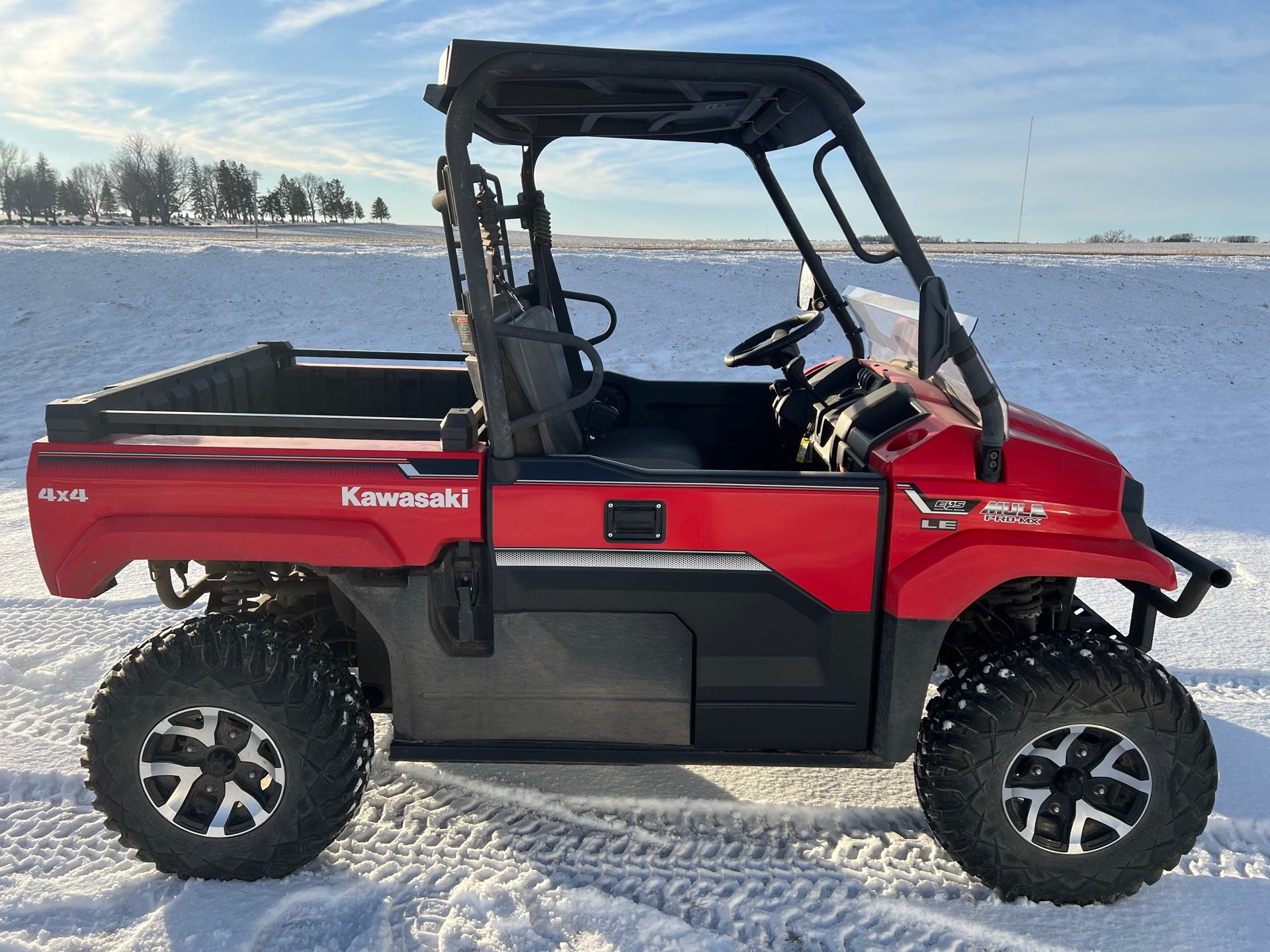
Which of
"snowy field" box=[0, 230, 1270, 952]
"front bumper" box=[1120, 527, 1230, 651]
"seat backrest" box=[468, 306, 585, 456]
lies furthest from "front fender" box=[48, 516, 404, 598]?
"front bumper" box=[1120, 527, 1230, 651]

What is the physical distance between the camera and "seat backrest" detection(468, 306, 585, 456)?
2430mm

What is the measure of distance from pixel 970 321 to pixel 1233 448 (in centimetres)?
630

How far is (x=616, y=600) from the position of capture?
2.42m

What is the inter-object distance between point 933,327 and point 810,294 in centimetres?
158

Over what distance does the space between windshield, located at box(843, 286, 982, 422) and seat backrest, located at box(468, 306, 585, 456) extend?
3.71 ft

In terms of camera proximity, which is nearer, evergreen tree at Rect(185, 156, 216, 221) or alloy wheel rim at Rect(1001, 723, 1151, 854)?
alloy wheel rim at Rect(1001, 723, 1151, 854)

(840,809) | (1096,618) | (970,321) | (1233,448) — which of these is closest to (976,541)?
(970,321)

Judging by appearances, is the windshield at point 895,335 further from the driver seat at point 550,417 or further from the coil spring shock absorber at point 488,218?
the coil spring shock absorber at point 488,218

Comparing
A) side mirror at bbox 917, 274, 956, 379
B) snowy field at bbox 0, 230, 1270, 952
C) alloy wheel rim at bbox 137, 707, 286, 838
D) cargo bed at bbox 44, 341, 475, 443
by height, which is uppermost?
side mirror at bbox 917, 274, 956, 379

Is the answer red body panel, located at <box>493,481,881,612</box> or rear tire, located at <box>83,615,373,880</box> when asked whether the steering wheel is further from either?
rear tire, located at <box>83,615,373,880</box>

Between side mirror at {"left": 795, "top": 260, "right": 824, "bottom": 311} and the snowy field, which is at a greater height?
side mirror at {"left": 795, "top": 260, "right": 824, "bottom": 311}

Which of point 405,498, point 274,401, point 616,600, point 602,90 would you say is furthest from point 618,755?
point 274,401

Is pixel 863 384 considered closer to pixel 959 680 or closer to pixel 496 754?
pixel 959 680

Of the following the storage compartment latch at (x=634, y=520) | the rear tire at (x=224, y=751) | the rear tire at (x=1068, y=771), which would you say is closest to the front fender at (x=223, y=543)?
the rear tire at (x=224, y=751)
